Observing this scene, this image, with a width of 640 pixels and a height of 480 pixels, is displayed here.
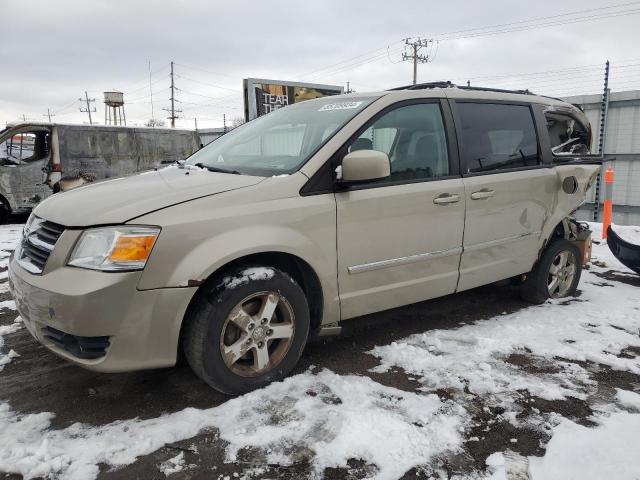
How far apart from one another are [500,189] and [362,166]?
1.47 m

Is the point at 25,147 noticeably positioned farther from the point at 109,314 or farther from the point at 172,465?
the point at 172,465

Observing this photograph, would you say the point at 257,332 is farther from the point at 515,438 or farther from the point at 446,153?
the point at 446,153

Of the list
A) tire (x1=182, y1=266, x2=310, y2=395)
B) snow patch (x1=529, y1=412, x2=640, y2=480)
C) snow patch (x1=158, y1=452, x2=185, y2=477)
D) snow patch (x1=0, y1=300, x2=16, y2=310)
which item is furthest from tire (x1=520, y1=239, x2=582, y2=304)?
snow patch (x1=0, y1=300, x2=16, y2=310)

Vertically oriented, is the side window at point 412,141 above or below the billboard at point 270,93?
below

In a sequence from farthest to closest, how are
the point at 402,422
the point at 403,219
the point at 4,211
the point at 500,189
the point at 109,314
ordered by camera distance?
the point at 4,211 < the point at 500,189 < the point at 403,219 < the point at 402,422 < the point at 109,314

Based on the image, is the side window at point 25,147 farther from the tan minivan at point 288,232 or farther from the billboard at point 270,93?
the tan minivan at point 288,232

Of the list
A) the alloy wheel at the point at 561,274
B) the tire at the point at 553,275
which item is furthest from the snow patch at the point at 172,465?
the alloy wheel at the point at 561,274

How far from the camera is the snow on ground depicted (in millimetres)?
2059

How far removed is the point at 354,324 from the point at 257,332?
1.33m

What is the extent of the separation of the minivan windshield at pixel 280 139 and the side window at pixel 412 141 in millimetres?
190

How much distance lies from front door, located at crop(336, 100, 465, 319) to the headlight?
111cm

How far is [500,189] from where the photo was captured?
11.9ft

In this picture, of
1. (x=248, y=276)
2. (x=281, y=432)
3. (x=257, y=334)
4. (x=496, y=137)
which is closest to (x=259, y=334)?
(x=257, y=334)

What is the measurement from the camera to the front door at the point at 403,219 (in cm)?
291
